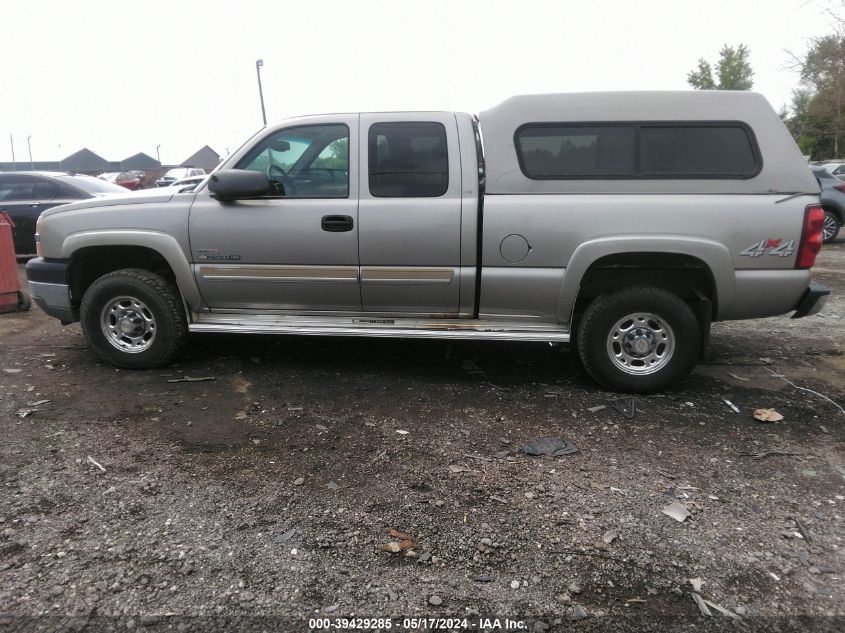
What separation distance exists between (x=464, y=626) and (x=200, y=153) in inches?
1885

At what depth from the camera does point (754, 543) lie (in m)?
2.57

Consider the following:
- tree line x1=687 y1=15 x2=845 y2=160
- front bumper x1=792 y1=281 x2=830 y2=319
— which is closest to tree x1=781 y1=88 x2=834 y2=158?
tree line x1=687 y1=15 x2=845 y2=160

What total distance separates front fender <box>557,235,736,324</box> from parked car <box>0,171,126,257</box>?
7.87 meters

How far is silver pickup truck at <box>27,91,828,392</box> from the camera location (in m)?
3.88

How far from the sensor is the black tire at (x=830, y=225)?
11391 millimetres

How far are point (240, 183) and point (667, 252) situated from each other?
115 inches

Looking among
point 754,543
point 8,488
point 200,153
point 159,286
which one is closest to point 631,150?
point 754,543

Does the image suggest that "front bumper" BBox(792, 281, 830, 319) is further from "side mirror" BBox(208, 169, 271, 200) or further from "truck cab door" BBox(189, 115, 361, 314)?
"side mirror" BBox(208, 169, 271, 200)

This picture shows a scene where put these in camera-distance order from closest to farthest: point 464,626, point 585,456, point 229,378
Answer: point 464,626 < point 585,456 < point 229,378

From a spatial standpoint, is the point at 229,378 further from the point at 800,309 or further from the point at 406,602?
the point at 800,309

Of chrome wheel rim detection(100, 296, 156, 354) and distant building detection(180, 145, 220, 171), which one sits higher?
distant building detection(180, 145, 220, 171)

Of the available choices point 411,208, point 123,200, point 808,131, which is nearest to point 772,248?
point 411,208

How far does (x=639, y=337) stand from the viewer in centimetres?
412

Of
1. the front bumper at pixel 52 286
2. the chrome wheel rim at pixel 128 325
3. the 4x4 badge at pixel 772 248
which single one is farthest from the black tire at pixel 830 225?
the front bumper at pixel 52 286
